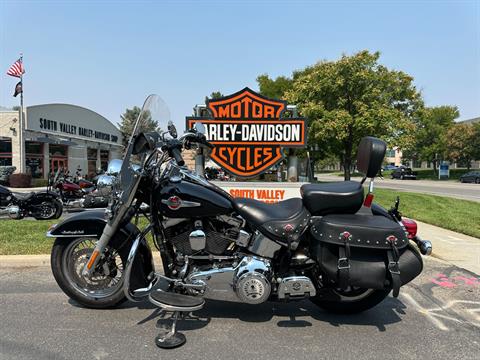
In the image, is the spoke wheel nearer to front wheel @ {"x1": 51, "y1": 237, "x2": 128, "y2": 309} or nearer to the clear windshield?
front wheel @ {"x1": 51, "y1": 237, "x2": 128, "y2": 309}

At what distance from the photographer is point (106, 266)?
10.8 ft

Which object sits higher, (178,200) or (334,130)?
(334,130)

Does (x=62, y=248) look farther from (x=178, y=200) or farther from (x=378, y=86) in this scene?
(x=378, y=86)

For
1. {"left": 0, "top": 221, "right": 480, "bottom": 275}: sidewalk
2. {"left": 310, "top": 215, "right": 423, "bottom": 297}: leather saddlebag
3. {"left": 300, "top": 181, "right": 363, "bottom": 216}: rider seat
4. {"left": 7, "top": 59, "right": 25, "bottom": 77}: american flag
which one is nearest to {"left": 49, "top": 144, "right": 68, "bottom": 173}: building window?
{"left": 7, "top": 59, "right": 25, "bottom": 77}: american flag

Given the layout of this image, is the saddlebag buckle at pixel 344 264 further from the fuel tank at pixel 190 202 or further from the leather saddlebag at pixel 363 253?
the fuel tank at pixel 190 202

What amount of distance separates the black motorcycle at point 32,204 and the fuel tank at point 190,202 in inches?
264

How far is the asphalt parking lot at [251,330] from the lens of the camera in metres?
2.69

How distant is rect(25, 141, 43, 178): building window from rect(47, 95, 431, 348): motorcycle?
77.7 feet

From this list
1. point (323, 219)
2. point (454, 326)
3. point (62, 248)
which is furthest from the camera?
point (62, 248)

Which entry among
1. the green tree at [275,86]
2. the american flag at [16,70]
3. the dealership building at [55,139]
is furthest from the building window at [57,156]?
A: the green tree at [275,86]

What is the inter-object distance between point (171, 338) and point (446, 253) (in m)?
4.37

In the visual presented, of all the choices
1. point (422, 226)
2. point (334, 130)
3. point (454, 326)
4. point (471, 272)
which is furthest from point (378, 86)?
point (454, 326)

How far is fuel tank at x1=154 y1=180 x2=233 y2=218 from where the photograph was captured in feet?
9.61

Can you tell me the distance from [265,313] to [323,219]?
111 cm
